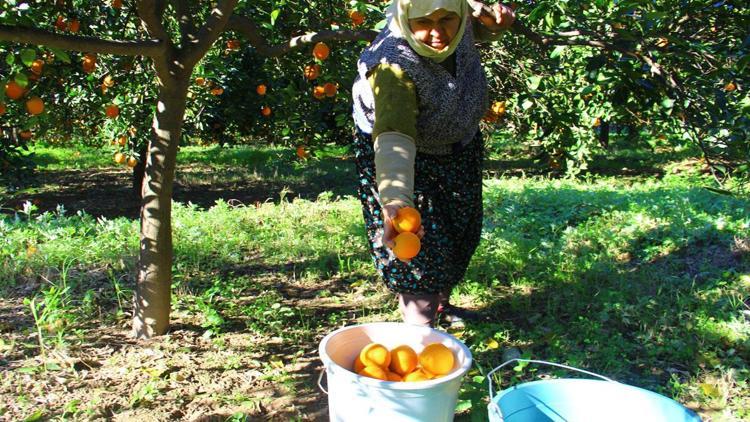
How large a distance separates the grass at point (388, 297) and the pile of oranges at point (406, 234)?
0.71 m

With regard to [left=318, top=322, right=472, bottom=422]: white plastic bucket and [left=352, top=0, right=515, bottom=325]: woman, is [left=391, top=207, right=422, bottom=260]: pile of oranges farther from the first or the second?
[left=318, top=322, right=472, bottom=422]: white plastic bucket

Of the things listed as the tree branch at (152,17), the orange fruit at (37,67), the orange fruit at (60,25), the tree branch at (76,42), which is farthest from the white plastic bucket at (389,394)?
the orange fruit at (60,25)

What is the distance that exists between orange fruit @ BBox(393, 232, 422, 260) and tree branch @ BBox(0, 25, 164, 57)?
1.31 metres

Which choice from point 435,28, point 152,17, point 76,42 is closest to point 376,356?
point 435,28

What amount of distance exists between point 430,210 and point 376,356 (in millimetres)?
731

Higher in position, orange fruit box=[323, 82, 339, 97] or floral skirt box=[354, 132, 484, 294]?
orange fruit box=[323, 82, 339, 97]

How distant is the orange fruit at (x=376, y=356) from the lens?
1.61 meters

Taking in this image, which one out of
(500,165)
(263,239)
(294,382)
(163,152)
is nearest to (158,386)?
(294,382)

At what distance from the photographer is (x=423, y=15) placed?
5.98 ft

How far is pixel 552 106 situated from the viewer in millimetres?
2812

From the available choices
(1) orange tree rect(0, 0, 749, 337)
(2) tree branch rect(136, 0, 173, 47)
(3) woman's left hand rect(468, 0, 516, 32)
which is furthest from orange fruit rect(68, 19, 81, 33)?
(3) woman's left hand rect(468, 0, 516, 32)

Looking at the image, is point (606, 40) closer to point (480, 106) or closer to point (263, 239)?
point (480, 106)

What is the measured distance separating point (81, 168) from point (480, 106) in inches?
396

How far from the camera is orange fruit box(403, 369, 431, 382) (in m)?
1.57
